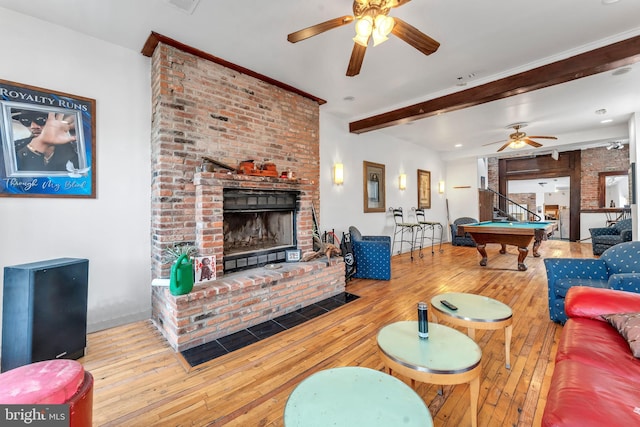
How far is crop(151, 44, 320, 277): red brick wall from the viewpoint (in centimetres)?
287

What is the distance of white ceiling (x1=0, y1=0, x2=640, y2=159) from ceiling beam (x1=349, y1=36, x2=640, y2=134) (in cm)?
8

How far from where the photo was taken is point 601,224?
821 cm

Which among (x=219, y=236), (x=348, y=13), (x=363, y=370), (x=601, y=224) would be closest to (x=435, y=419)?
(x=363, y=370)

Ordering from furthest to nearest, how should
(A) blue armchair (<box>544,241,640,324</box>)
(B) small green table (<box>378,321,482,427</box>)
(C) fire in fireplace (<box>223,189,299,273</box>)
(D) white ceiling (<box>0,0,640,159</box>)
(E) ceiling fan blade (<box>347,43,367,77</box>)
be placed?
(C) fire in fireplace (<box>223,189,299,273</box>) → (A) blue armchair (<box>544,241,640,324</box>) → (D) white ceiling (<box>0,0,640,159</box>) → (E) ceiling fan blade (<box>347,43,367,77</box>) → (B) small green table (<box>378,321,482,427</box>)

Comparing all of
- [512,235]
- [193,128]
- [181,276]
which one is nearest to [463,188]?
[512,235]

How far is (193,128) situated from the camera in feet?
10.1

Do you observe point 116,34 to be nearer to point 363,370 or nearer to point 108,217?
point 108,217

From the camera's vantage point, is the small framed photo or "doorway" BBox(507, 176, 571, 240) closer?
the small framed photo

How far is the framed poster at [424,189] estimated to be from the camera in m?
7.74

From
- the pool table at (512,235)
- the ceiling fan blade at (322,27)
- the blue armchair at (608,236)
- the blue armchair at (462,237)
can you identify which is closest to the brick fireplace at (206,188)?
the ceiling fan blade at (322,27)

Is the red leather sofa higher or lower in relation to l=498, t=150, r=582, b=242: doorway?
lower

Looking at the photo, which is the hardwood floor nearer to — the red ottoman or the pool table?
the red ottoman

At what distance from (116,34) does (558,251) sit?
9771mm

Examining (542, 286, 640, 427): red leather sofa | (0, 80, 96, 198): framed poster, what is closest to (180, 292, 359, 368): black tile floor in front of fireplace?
(0, 80, 96, 198): framed poster
